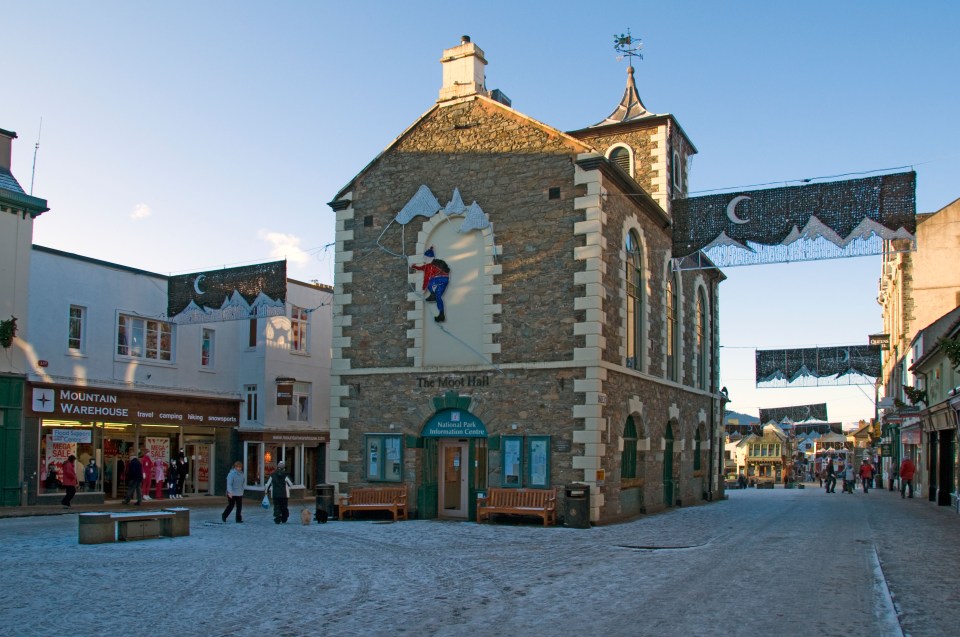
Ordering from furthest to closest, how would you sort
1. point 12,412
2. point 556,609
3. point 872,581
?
point 12,412
point 872,581
point 556,609

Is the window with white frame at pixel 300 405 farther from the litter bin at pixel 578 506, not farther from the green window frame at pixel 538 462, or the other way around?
the litter bin at pixel 578 506

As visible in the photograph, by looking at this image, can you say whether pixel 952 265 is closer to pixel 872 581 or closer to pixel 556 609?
pixel 872 581

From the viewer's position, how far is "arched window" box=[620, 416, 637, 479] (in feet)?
72.8

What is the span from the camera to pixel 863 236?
56.9 feet

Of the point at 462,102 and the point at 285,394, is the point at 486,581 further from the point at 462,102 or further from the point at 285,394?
the point at 285,394

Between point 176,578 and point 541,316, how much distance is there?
10661 millimetres

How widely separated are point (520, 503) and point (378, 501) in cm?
351

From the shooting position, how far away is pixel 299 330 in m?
35.9

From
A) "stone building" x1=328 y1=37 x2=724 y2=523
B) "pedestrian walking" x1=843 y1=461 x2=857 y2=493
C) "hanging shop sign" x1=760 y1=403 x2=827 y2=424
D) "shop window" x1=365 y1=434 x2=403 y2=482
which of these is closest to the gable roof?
"stone building" x1=328 y1=37 x2=724 y2=523

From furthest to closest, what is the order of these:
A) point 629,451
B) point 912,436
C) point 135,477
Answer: point 912,436 < point 135,477 < point 629,451

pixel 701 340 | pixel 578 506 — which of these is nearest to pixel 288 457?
pixel 701 340

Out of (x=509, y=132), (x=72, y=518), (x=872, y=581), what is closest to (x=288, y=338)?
(x=72, y=518)

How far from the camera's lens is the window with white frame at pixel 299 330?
3544 cm

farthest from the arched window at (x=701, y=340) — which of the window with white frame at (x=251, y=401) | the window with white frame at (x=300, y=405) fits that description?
the window with white frame at (x=251, y=401)
